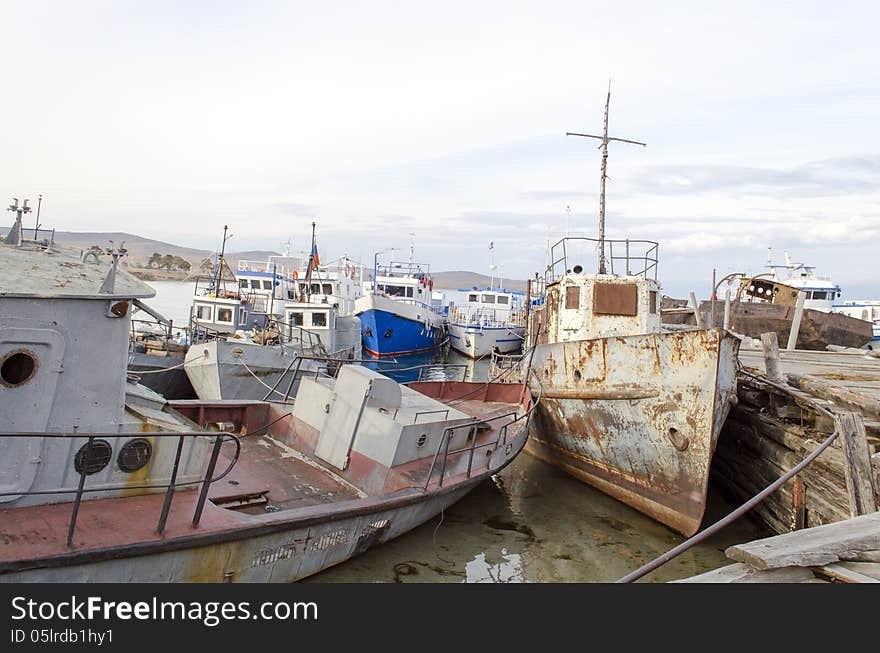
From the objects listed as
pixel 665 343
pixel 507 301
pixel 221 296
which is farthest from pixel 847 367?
pixel 507 301

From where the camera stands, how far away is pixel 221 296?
74.6ft

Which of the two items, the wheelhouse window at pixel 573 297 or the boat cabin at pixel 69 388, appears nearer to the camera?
the boat cabin at pixel 69 388

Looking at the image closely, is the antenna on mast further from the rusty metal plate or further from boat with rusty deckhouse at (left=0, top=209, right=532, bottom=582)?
boat with rusty deckhouse at (left=0, top=209, right=532, bottom=582)

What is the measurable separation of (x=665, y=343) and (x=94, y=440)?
789 cm

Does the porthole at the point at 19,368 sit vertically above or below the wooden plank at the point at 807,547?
above

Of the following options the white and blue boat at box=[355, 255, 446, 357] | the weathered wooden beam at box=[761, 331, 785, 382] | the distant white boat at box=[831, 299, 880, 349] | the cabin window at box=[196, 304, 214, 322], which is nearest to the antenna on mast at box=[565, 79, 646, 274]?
the weathered wooden beam at box=[761, 331, 785, 382]

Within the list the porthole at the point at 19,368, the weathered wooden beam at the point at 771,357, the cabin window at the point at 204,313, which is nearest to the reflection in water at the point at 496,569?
the weathered wooden beam at the point at 771,357

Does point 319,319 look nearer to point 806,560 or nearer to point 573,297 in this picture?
point 573,297

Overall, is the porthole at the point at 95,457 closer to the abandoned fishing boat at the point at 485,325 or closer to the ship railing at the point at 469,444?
the ship railing at the point at 469,444

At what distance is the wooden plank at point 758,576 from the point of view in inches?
137

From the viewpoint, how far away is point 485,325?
36750mm

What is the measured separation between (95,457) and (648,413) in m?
7.75

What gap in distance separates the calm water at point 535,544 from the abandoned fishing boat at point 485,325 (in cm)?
2269
